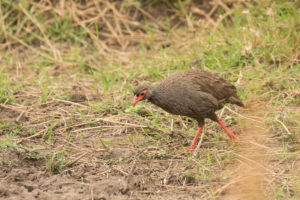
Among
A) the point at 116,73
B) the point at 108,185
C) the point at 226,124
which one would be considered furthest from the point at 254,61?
the point at 108,185

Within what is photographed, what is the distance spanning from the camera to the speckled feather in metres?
5.04

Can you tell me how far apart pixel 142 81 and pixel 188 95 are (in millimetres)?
2178

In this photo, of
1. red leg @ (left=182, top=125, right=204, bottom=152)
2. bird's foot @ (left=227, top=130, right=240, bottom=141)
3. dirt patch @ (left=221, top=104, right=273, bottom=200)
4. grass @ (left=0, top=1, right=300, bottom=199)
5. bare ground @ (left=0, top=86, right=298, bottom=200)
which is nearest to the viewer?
dirt patch @ (left=221, top=104, right=273, bottom=200)

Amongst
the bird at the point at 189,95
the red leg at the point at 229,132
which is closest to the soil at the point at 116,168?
the red leg at the point at 229,132

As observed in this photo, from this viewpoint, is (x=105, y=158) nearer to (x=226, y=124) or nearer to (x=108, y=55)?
(x=226, y=124)

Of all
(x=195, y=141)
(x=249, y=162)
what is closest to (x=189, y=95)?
(x=195, y=141)

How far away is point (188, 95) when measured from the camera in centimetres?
506

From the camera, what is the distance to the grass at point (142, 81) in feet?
16.4

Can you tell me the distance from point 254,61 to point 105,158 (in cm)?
306

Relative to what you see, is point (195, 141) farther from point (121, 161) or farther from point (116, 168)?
point (116, 168)

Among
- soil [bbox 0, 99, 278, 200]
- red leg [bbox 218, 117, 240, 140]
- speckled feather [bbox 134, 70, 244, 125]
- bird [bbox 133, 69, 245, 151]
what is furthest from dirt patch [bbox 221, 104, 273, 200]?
speckled feather [bbox 134, 70, 244, 125]

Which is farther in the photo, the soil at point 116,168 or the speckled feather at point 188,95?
the speckled feather at point 188,95

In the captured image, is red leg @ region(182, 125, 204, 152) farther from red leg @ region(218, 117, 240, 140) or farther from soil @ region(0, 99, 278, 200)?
red leg @ region(218, 117, 240, 140)

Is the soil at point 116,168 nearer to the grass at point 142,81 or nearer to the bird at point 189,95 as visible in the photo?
the grass at point 142,81
